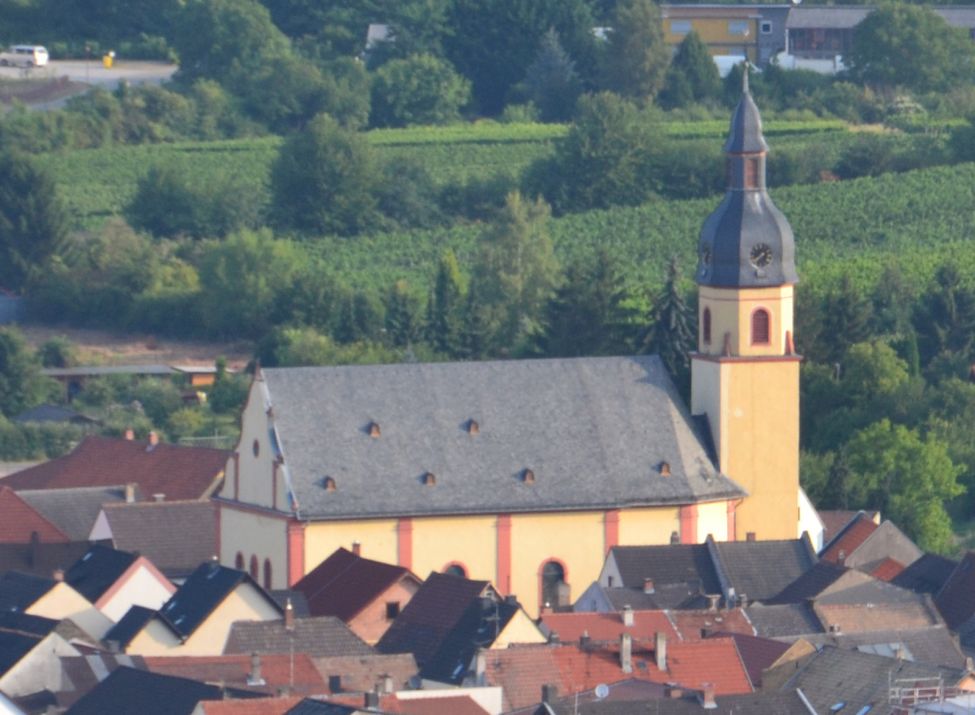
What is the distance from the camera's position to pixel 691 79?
135 meters

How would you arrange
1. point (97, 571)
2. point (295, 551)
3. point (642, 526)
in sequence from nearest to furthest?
point (97, 571), point (295, 551), point (642, 526)

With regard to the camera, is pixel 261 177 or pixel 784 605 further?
pixel 261 177

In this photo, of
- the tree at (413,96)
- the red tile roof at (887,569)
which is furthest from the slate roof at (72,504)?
the tree at (413,96)

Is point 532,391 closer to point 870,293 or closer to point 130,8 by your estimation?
point 870,293

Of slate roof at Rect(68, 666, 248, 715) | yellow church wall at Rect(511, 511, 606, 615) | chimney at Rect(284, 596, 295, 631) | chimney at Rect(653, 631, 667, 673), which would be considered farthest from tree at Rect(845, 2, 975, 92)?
slate roof at Rect(68, 666, 248, 715)

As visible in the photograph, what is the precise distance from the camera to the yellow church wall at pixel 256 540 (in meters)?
71.0

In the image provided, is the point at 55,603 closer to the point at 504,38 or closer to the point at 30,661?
the point at 30,661

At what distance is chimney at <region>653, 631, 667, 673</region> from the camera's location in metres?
57.3

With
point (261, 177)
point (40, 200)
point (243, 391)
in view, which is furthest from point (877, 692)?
point (261, 177)

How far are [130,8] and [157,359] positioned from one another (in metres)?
42.6

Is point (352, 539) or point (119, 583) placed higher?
point (119, 583)

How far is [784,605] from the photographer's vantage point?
6384cm

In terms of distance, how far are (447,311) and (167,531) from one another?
23.4 meters

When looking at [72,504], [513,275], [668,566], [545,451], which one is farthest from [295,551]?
[513,275]
